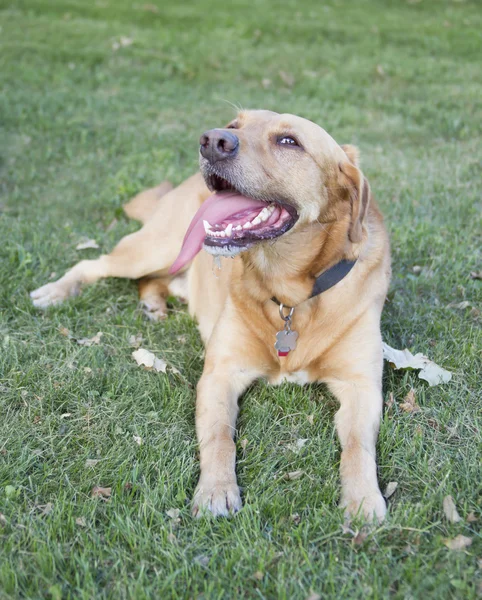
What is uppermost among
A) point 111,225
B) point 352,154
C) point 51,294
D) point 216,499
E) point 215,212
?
point 352,154

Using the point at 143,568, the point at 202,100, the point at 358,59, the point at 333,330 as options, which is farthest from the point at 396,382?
the point at 358,59

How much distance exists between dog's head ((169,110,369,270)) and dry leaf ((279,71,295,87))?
22.3ft

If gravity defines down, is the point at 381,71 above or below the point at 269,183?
below

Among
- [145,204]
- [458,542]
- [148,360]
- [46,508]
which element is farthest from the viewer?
[145,204]

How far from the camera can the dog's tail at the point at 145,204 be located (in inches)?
206

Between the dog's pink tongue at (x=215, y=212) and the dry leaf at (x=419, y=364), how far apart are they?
1149 mm

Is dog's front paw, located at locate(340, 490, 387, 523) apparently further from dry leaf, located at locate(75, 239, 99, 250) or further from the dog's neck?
dry leaf, located at locate(75, 239, 99, 250)

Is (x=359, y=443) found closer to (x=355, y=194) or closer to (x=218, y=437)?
(x=218, y=437)

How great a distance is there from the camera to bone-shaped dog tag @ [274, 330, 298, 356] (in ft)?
10.8

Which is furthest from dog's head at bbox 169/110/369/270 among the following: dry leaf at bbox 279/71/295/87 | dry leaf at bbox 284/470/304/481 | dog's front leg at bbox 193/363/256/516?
dry leaf at bbox 279/71/295/87

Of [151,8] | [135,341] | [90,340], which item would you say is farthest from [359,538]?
[151,8]

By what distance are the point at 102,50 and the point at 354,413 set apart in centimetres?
910

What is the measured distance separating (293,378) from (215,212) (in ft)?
3.24

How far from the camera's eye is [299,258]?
3232mm
